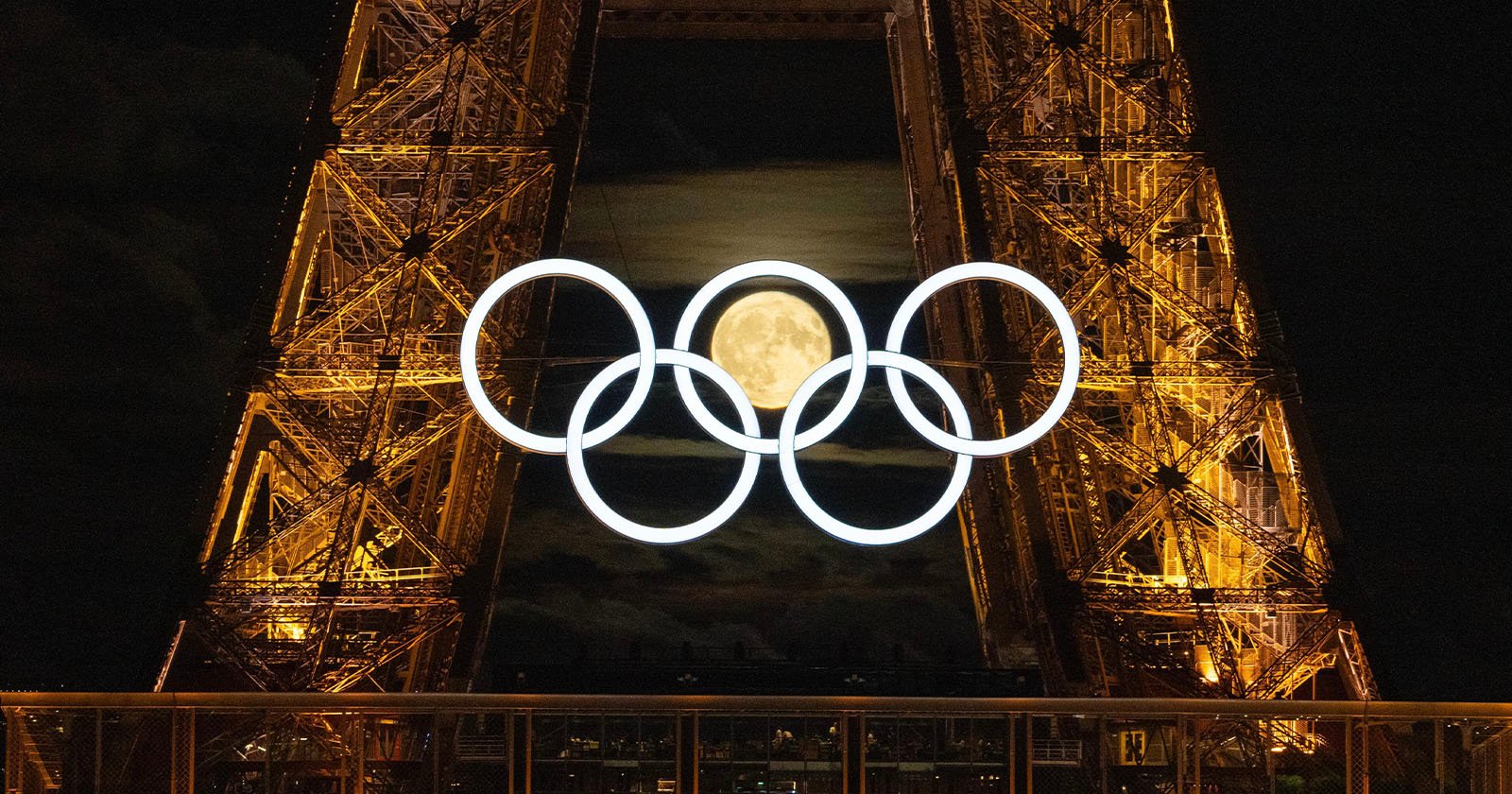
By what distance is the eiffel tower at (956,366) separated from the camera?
26047mm

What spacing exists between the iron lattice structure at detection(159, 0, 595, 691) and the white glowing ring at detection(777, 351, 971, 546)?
4.88 meters

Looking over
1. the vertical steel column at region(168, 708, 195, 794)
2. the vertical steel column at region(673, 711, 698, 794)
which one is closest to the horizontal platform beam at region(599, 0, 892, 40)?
the vertical steel column at region(673, 711, 698, 794)

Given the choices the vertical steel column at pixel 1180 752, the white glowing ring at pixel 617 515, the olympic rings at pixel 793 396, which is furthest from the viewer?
the olympic rings at pixel 793 396

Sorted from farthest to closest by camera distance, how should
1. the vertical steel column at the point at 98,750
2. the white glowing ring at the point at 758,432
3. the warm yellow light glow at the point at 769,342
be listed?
the warm yellow light glow at the point at 769,342, the white glowing ring at the point at 758,432, the vertical steel column at the point at 98,750

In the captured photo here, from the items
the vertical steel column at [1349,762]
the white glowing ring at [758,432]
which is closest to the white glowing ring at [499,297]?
the white glowing ring at [758,432]

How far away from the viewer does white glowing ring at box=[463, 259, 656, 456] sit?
22875 mm

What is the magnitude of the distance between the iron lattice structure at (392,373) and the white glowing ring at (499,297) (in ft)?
9.46

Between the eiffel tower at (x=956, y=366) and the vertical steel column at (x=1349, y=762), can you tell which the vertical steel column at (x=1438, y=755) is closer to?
the vertical steel column at (x=1349, y=762)

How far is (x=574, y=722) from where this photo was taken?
1862cm

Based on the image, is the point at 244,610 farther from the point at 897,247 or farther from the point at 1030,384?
the point at 897,247

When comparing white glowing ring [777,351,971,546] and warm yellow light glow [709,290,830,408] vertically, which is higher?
warm yellow light glow [709,290,830,408]

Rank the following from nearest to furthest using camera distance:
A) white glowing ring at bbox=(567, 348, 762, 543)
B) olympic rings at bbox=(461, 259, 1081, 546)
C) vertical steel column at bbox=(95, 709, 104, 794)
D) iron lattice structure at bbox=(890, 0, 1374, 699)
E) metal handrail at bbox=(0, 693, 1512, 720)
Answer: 1. vertical steel column at bbox=(95, 709, 104, 794)
2. metal handrail at bbox=(0, 693, 1512, 720)
3. white glowing ring at bbox=(567, 348, 762, 543)
4. olympic rings at bbox=(461, 259, 1081, 546)
5. iron lattice structure at bbox=(890, 0, 1374, 699)

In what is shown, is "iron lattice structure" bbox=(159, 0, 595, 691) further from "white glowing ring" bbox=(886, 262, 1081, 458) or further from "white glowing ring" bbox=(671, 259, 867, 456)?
"white glowing ring" bbox=(886, 262, 1081, 458)

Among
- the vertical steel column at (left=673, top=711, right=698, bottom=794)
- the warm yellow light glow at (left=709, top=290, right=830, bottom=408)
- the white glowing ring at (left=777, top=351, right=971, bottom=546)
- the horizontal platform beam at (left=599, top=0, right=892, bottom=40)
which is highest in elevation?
the horizontal platform beam at (left=599, top=0, right=892, bottom=40)
